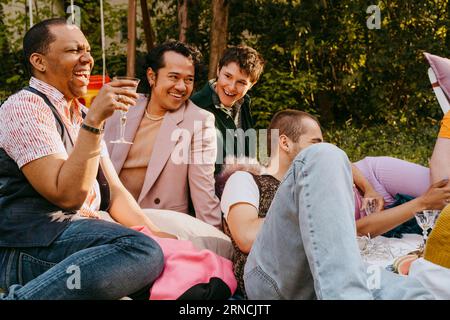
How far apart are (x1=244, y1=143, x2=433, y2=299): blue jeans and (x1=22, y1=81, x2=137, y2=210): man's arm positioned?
65cm

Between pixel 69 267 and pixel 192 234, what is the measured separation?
889 millimetres

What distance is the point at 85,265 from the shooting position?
2.35 m

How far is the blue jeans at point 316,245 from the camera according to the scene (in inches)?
78.9

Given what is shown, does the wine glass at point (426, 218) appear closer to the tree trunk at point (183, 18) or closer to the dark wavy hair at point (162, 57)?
the dark wavy hair at point (162, 57)

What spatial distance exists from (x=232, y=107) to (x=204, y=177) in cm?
119

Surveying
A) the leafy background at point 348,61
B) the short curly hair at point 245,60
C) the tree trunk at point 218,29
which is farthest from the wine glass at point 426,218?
the tree trunk at point 218,29

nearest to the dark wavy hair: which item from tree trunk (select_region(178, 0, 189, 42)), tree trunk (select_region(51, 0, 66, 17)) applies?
tree trunk (select_region(178, 0, 189, 42))

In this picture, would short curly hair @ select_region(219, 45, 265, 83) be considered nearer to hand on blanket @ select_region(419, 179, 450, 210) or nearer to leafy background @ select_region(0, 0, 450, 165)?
hand on blanket @ select_region(419, 179, 450, 210)

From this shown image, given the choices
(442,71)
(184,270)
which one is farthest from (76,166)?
(442,71)

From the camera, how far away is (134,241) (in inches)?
98.2

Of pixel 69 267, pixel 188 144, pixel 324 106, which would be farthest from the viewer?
pixel 324 106

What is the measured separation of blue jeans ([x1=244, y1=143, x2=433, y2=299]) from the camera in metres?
2.00

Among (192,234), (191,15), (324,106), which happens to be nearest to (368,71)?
(324,106)
